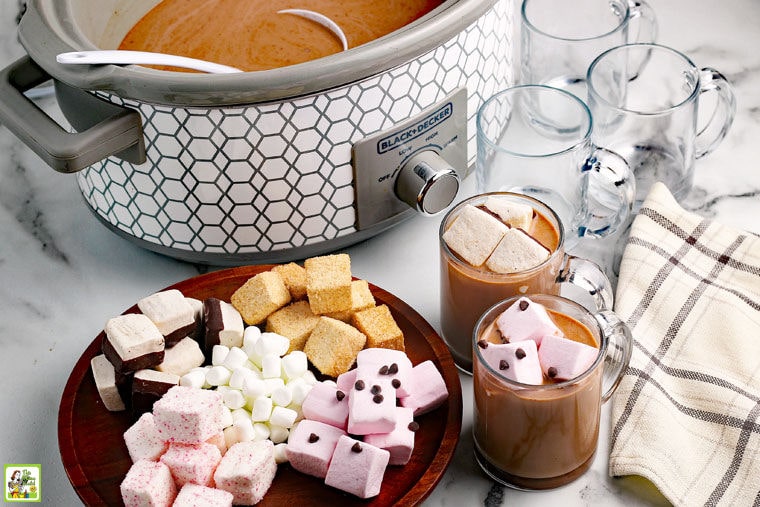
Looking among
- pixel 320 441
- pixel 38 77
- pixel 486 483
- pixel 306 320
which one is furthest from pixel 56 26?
pixel 486 483

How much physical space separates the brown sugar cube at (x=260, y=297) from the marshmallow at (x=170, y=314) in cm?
7

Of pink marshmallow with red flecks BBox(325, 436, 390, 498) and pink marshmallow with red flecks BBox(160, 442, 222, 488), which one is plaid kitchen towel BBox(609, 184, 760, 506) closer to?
pink marshmallow with red flecks BBox(325, 436, 390, 498)

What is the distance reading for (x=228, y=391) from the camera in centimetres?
108

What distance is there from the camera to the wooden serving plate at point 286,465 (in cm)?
101

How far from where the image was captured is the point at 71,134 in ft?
3.62

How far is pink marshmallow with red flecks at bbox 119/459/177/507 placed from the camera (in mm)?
963

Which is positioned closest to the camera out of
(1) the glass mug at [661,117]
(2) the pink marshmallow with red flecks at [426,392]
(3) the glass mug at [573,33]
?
A: (2) the pink marshmallow with red flecks at [426,392]

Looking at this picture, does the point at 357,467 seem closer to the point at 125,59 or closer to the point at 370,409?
the point at 370,409

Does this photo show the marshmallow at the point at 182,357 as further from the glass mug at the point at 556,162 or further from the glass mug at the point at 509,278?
the glass mug at the point at 556,162

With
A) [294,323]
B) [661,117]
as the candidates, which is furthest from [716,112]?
[294,323]

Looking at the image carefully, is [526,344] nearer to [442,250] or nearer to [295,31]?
[442,250]

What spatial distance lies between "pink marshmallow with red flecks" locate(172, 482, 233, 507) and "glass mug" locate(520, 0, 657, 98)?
31.3 inches

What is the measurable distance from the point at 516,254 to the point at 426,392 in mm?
175

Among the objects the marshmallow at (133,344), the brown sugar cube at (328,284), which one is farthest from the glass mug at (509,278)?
the marshmallow at (133,344)
